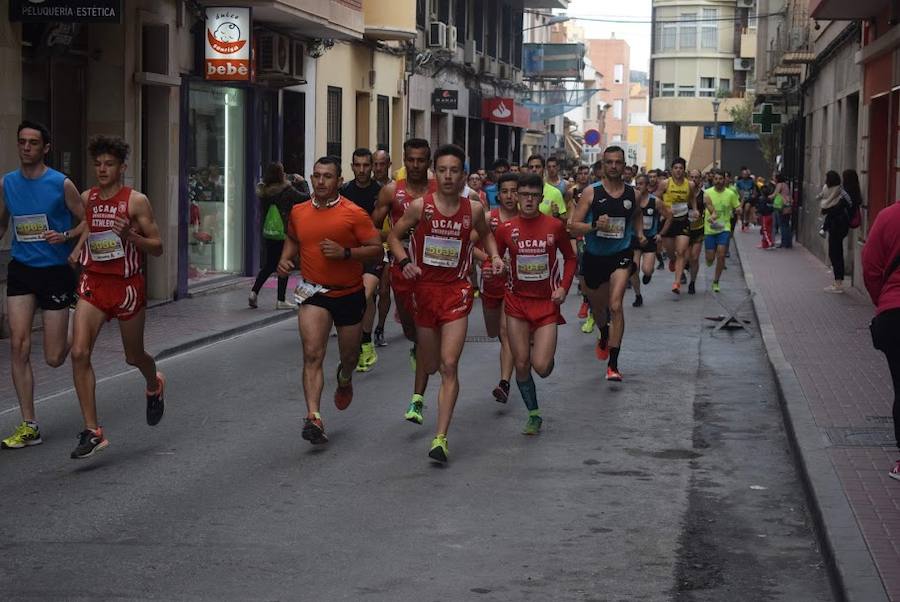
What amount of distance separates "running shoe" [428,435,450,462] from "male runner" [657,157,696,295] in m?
13.4

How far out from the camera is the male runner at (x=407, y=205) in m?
10.2

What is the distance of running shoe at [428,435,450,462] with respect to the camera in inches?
355

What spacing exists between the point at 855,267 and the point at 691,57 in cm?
6631

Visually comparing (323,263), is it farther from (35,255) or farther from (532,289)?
(35,255)

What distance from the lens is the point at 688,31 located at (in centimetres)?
8812

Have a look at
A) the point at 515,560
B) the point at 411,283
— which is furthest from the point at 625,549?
the point at 411,283

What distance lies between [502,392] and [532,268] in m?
1.41

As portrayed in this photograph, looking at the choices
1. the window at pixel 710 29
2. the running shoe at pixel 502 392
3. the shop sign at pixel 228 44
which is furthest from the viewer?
the window at pixel 710 29

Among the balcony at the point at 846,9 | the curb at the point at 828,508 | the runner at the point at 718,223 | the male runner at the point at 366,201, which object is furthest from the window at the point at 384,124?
the curb at the point at 828,508

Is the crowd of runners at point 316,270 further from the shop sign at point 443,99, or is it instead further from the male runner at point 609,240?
the shop sign at point 443,99

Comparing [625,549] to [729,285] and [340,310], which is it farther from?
[729,285]

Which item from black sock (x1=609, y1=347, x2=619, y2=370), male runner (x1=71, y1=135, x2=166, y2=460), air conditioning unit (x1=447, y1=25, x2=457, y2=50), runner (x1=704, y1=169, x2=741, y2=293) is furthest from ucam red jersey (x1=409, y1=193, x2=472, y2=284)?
air conditioning unit (x1=447, y1=25, x2=457, y2=50)

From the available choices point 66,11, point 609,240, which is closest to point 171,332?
point 66,11

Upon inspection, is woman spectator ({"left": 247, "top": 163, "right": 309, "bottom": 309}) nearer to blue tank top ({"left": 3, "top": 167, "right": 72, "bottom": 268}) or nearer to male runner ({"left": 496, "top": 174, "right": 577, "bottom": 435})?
male runner ({"left": 496, "top": 174, "right": 577, "bottom": 435})
